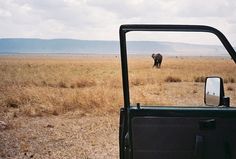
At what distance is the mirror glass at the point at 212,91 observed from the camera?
320 cm

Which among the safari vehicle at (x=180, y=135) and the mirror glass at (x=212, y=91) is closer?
the safari vehicle at (x=180, y=135)

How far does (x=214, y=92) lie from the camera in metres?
3.25

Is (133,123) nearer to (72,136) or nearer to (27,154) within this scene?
(27,154)

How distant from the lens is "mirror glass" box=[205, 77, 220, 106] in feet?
10.5

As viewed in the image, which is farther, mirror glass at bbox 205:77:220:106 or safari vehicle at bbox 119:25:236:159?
mirror glass at bbox 205:77:220:106

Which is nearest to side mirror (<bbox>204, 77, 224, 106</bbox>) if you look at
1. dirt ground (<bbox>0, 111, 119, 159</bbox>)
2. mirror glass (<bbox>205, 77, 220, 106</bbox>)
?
mirror glass (<bbox>205, 77, 220, 106</bbox>)

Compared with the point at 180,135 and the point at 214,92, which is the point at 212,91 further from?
the point at 180,135

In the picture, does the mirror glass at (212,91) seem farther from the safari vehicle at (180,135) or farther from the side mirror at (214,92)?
the safari vehicle at (180,135)

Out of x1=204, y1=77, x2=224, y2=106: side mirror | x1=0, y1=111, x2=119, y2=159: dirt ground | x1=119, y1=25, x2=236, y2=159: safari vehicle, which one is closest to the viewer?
x1=119, y1=25, x2=236, y2=159: safari vehicle

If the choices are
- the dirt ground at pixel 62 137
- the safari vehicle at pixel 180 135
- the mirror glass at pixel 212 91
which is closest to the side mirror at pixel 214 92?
the mirror glass at pixel 212 91

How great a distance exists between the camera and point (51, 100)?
15.5m

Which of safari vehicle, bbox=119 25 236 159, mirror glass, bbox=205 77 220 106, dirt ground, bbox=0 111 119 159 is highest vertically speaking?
mirror glass, bbox=205 77 220 106

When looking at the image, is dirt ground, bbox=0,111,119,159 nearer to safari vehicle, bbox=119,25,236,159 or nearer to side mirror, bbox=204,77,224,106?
side mirror, bbox=204,77,224,106

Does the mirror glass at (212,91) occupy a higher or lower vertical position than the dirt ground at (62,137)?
higher
